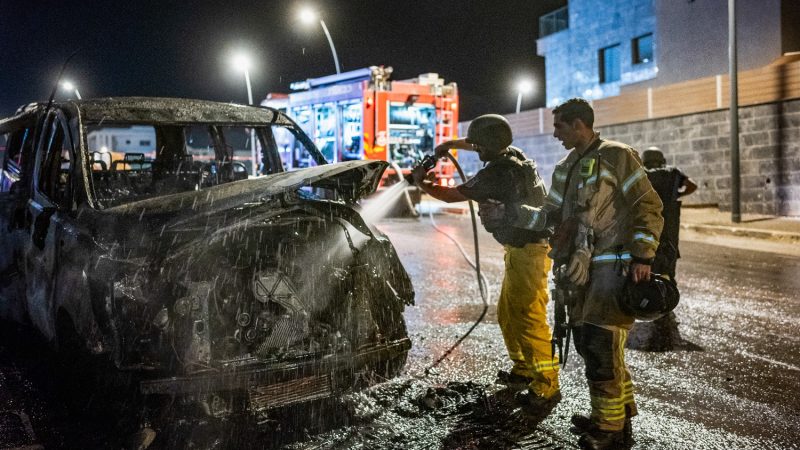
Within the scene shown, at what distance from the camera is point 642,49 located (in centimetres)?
2923

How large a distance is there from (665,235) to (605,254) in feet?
8.01

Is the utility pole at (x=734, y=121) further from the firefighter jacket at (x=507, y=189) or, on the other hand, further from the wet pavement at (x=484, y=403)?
the firefighter jacket at (x=507, y=189)

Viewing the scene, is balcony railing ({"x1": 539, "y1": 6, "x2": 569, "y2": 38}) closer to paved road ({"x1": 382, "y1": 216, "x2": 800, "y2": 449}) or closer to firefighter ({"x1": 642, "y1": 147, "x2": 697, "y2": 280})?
paved road ({"x1": 382, "y1": 216, "x2": 800, "y2": 449})

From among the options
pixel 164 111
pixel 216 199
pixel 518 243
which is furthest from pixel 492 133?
pixel 164 111

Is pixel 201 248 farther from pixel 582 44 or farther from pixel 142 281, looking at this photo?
pixel 582 44

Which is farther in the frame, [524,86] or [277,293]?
[524,86]

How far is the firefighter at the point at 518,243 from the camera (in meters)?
4.35

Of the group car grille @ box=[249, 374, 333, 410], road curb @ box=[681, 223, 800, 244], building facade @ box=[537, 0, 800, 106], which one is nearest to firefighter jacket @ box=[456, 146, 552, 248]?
car grille @ box=[249, 374, 333, 410]

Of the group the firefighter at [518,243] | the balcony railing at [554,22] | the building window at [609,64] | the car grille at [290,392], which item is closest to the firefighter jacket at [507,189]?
the firefighter at [518,243]

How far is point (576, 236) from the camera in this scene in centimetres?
381

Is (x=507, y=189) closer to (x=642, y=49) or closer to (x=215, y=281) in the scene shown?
(x=215, y=281)

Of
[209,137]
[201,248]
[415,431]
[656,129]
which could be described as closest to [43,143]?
[209,137]

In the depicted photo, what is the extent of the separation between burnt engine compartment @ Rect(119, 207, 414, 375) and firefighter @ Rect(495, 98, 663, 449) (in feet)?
3.60

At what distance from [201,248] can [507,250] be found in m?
1.93
